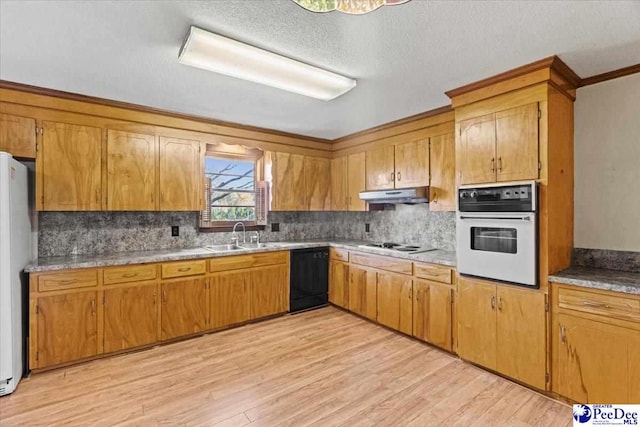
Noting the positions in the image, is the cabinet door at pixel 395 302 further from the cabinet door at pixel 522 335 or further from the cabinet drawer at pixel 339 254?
the cabinet door at pixel 522 335

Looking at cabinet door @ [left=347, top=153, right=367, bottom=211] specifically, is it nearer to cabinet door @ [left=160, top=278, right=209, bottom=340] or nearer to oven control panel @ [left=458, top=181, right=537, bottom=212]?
oven control panel @ [left=458, top=181, right=537, bottom=212]

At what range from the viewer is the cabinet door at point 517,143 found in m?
2.34

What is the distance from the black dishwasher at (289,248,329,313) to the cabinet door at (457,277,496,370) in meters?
1.99

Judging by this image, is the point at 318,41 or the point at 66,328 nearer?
the point at 318,41

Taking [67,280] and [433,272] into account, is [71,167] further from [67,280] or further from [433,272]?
[433,272]

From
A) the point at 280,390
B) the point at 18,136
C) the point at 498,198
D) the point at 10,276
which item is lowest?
the point at 280,390

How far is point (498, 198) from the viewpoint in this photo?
2484 millimetres

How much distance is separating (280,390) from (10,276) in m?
2.18

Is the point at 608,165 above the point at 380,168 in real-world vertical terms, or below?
below

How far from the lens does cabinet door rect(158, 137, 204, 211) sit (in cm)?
342

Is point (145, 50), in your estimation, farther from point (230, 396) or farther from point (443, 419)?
point (443, 419)

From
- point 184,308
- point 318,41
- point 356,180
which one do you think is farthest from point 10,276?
point 356,180

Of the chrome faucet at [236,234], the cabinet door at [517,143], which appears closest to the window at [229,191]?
the chrome faucet at [236,234]

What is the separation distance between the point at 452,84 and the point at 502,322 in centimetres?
200
